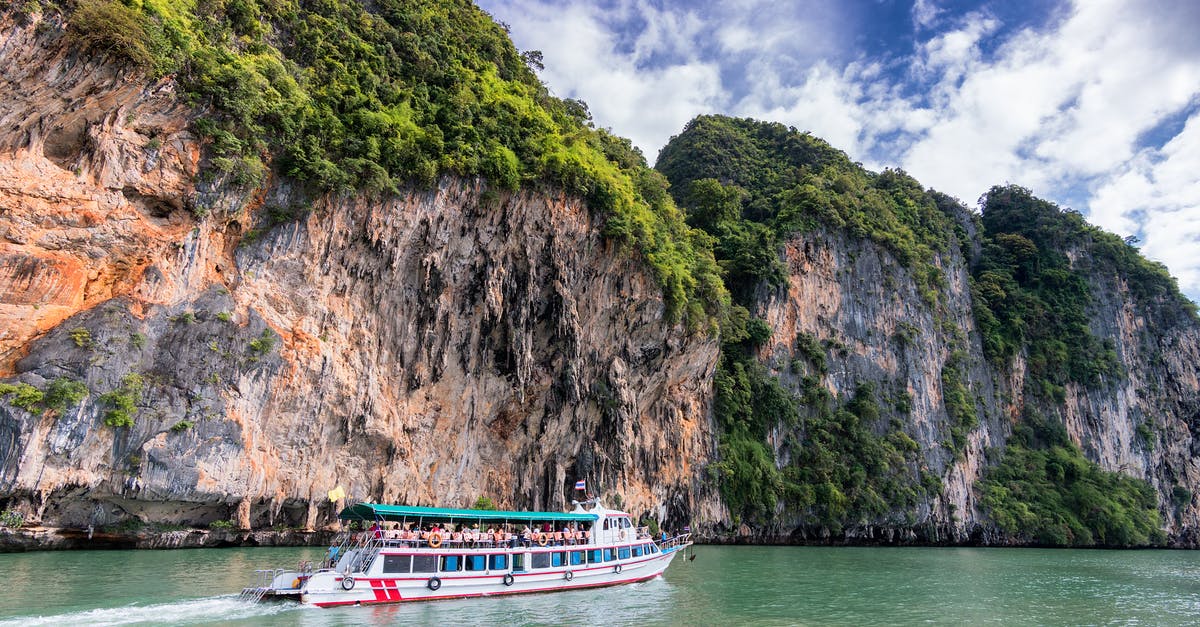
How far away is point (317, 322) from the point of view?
2591 cm

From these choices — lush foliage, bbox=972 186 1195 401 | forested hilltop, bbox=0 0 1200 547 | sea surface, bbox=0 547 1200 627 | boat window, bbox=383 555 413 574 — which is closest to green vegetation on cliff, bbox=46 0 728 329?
forested hilltop, bbox=0 0 1200 547

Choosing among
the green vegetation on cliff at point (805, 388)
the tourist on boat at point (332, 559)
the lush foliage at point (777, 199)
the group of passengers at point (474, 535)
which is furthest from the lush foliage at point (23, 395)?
the lush foliage at point (777, 199)

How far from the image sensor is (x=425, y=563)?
1764 cm

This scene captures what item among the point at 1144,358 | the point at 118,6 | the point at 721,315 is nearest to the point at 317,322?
the point at 118,6

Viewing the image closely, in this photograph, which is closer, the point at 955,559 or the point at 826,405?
the point at 955,559

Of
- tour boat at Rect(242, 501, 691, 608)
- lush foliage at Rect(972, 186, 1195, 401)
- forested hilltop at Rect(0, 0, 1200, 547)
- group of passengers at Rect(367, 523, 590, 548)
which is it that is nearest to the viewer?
tour boat at Rect(242, 501, 691, 608)

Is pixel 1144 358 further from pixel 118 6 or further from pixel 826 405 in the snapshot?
pixel 118 6

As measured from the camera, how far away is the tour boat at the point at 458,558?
16.3 m

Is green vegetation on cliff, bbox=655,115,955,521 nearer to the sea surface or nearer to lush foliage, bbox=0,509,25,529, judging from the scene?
the sea surface

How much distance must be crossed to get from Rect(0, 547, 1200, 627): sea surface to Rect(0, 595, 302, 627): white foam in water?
32mm

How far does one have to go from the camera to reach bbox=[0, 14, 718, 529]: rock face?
2019 centimetres

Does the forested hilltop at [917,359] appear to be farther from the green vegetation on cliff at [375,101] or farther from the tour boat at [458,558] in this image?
the tour boat at [458,558]

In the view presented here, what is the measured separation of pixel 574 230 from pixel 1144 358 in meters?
64.0

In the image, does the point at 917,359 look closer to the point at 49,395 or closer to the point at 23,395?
the point at 49,395
